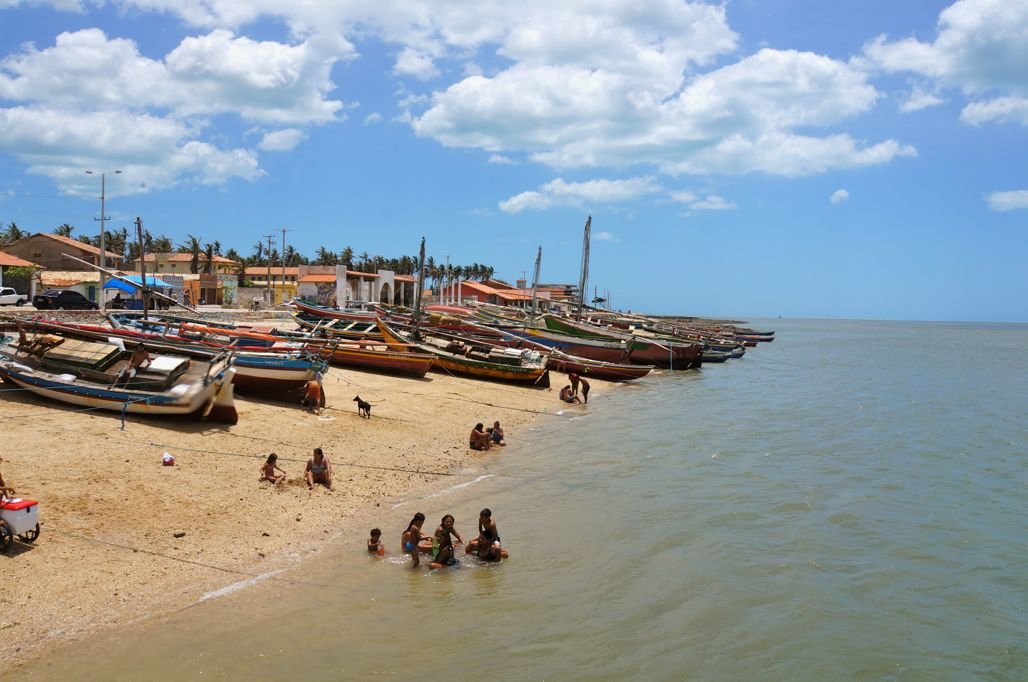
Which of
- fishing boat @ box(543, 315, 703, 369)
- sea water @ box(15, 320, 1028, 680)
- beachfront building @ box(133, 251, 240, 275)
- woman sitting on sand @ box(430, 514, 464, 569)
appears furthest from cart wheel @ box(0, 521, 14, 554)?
beachfront building @ box(133, 251, 240, 275)

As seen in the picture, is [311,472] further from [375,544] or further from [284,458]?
[375,544]

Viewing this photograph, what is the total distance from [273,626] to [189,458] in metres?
6.28

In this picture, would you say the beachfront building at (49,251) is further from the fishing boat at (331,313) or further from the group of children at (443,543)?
the group of children at (443,543)

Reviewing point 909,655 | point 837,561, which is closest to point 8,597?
point 909,655

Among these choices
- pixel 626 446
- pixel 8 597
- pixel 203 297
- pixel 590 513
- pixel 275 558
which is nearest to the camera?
pixel 8 597

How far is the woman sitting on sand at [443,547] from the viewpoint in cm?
1084

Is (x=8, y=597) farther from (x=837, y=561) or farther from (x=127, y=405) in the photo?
(x=837, y=561)

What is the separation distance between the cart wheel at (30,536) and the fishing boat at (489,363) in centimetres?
2014

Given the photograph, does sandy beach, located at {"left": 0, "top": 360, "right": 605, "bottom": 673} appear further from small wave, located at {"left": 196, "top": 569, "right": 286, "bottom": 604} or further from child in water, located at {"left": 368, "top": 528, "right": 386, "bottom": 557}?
child in water, located at {"left": 368, "top": 528, "right": 386, "bottom": 557}

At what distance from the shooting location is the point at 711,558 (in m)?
12.2

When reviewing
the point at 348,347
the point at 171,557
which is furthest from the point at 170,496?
the point at 348,347

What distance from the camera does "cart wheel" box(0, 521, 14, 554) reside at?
9258mm

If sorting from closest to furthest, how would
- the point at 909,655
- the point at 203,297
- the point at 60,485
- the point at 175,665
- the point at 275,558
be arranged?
the point at 175,665 → the point at 909,655 → the point at 275,558 → the point at 60,485 → the point at 203,297

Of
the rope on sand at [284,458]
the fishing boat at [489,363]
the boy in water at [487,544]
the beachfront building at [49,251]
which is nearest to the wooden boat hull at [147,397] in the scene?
the rope on sand at [284,458]
